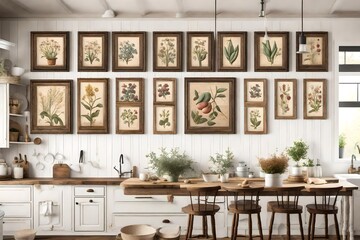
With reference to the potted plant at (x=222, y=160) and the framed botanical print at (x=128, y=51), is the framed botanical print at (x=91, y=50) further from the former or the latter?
the potted plant at (x=222, y=160)

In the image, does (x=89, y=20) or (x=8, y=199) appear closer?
(x=8, y=199)

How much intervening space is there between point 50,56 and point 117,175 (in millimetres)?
2003

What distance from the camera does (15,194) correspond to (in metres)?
6.18

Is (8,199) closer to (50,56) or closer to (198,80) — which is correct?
(50,56)

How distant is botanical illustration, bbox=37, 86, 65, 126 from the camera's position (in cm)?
654

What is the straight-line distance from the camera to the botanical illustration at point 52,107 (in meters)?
6.54

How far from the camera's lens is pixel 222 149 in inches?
258

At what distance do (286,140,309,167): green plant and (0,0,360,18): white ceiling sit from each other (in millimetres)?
1885

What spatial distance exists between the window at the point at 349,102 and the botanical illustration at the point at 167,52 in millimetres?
2516

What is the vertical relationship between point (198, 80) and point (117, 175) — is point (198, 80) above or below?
above

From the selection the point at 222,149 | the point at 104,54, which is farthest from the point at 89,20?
the point at 222,149

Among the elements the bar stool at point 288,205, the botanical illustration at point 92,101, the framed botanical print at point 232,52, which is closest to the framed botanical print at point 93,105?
the botanical illustration at point 92,101

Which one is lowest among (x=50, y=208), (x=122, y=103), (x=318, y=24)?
(x=50, y=208)

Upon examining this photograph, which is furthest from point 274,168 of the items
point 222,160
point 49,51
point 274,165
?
point 49,51
